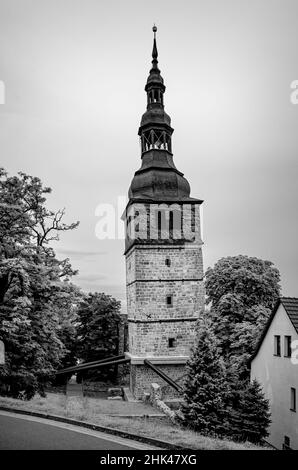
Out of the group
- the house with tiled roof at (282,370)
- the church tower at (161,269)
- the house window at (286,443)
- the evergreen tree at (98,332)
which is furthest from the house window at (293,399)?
the evergreen tree at (98,332)

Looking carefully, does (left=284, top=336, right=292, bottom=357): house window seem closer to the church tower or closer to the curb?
the curb

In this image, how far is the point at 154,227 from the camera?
24531mm

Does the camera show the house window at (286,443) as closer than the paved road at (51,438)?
No

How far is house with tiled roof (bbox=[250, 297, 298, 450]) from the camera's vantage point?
14297 mm

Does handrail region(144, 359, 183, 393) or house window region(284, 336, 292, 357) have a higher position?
house window region(284, 336, 292, 357)

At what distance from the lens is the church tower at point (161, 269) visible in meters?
23.5

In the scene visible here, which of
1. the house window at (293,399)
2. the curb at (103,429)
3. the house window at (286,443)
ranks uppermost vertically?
the curb at (103,429)

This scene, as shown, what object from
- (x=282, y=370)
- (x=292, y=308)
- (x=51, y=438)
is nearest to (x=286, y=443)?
(x=282, y=370)

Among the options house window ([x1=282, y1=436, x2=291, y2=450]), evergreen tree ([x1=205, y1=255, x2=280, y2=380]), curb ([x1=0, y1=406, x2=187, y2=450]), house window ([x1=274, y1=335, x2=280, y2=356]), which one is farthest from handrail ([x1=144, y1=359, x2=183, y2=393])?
curb ([x1=0, y1=406, x2=187, y2=450])

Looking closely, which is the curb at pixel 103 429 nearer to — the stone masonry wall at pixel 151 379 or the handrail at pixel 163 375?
the handrail at pixel 163 375

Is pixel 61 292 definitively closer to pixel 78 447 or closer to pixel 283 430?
pixel 78 447

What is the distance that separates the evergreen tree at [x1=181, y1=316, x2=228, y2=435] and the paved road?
23.2 ft

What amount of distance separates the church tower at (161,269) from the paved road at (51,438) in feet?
49.7

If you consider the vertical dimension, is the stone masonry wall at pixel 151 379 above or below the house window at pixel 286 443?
above
